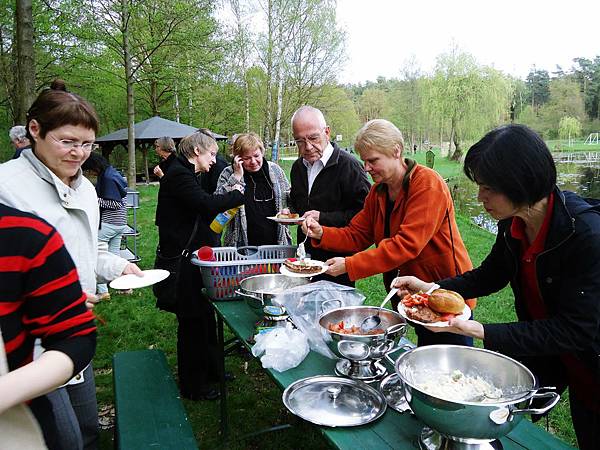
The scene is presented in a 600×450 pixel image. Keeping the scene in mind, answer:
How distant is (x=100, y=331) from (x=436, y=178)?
3878mm

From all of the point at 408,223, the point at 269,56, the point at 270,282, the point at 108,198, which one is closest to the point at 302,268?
the point at 270,282

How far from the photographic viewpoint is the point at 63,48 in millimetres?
14336

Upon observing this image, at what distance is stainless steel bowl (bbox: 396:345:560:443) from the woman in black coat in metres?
1.98

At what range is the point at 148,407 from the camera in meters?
2.37

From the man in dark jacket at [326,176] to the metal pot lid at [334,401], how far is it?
1.52 m

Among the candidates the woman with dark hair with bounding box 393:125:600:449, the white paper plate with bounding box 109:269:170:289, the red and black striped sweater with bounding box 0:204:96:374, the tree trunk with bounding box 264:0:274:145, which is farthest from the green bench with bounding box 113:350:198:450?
the tree trunk with bounding box 264:0:274:145

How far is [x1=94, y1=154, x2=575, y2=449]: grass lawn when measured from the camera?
2.95m

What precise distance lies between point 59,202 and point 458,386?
62.7 inches

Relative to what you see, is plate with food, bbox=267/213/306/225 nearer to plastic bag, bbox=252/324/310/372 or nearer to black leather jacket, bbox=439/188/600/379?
plastic bag, bbox=252/324/310/372

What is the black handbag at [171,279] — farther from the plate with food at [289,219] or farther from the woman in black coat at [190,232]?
the plate with food at [289,219]

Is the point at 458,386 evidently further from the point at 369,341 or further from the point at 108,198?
the point at 108,198

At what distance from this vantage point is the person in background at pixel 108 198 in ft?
16.7

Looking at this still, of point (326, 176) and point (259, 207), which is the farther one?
point (259, 207)

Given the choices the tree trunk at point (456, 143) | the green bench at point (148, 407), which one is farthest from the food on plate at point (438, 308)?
the tree trunk at point (456, 143)
